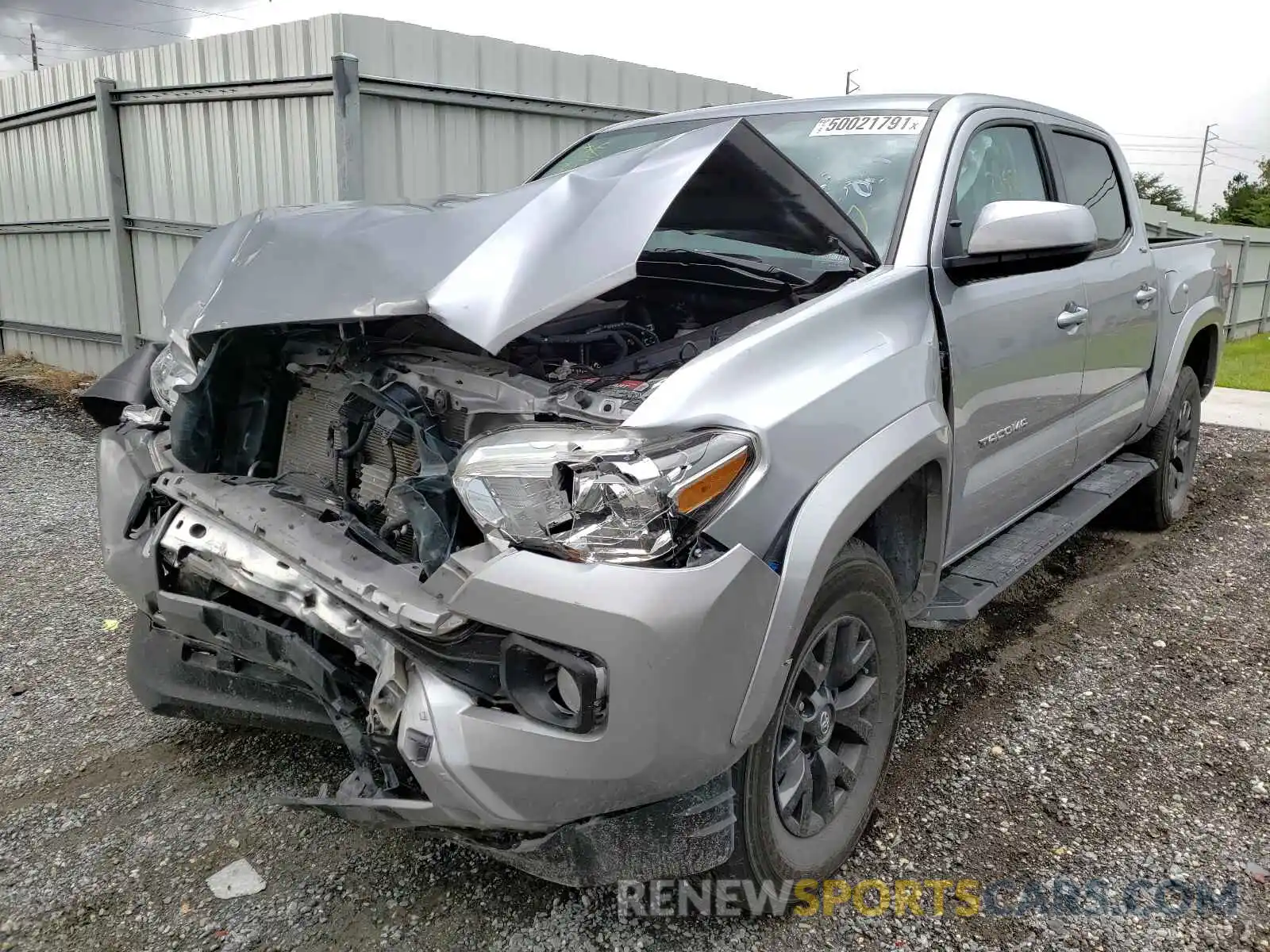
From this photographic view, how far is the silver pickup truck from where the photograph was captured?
182 cm

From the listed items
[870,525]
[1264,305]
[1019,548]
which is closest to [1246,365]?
[1264,305]

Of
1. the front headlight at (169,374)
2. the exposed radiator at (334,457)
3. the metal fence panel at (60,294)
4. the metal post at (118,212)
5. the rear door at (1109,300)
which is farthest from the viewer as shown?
the metal fence panel at (60,294)

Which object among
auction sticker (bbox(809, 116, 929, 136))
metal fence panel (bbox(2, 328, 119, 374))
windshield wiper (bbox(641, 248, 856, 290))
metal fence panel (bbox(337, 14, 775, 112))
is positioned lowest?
metal fence panel (bbox(2, 328, 119, 374))

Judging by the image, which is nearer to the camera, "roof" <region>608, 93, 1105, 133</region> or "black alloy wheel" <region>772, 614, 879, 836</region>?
"black alloy wheel" <region>772, 614, 879, 836</region>

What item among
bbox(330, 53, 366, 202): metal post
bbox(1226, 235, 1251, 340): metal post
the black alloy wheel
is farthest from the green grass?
the black alloy wheel

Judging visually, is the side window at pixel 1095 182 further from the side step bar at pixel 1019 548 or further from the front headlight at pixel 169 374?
the front headlight at pixel 169 374

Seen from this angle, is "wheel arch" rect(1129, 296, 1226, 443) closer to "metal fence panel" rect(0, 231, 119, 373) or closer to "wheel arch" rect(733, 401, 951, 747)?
"wheel arch" rect(733, 401, 951, 747)

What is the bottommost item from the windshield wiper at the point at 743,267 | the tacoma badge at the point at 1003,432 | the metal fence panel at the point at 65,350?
the metal fence panel at the point at 65,350

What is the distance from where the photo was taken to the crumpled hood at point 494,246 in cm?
200

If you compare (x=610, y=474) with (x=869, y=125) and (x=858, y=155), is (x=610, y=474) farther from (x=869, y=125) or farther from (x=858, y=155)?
(x=869, y=125)

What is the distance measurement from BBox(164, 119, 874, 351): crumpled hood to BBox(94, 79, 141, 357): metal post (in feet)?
22.9

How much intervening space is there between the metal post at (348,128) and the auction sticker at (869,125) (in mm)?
4066

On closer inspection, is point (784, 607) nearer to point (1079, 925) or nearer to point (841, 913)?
point (841, 913)

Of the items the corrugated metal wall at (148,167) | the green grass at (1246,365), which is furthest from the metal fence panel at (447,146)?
the green grass at (1246,365)
